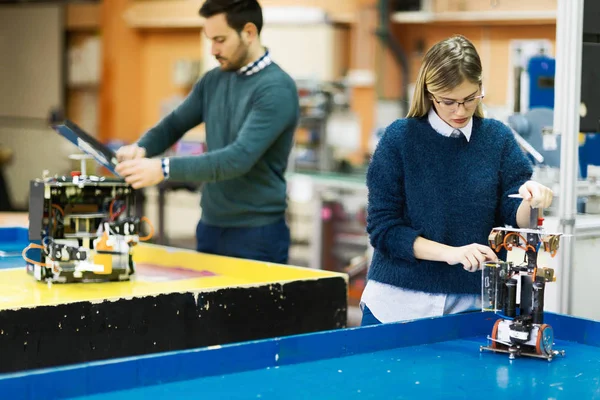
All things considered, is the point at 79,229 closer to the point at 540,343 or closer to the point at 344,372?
the point at 344,372

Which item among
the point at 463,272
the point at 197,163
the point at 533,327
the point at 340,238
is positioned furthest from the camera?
the point at 340,238

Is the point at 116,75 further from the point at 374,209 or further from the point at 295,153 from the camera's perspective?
the point at 374,209

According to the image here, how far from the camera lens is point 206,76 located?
11.1 ft

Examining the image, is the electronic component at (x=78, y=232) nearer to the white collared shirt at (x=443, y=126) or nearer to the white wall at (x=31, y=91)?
the white collared shirt at (x=443, y=126)

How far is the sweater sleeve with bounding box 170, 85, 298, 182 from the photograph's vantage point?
3.04 meters

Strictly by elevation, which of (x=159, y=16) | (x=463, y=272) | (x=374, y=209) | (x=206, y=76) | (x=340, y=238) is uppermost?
(x=159, y=16)

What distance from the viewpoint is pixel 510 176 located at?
2264 millimetres

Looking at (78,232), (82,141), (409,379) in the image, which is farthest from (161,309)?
(409,379)

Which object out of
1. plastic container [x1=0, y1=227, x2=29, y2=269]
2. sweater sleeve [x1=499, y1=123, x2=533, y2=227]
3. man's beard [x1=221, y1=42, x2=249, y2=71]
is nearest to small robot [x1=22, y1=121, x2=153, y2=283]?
plastic container [x1=0, y1=227, x2=29, y2=269]

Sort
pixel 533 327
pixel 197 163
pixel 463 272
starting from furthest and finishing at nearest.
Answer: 1. pixel 197 163
2. pixel 463 272
3. pixel 533 327

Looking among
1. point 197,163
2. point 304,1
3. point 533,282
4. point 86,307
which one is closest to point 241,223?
point 197,163

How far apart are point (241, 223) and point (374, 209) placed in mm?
1061

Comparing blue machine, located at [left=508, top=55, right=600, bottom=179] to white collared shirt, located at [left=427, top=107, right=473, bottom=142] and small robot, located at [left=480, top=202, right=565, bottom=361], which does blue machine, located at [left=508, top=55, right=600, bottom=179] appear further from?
small robot, located at [left=480, top=202, right=565, bottom=361]

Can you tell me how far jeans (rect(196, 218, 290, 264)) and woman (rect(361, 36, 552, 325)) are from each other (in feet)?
3.36
